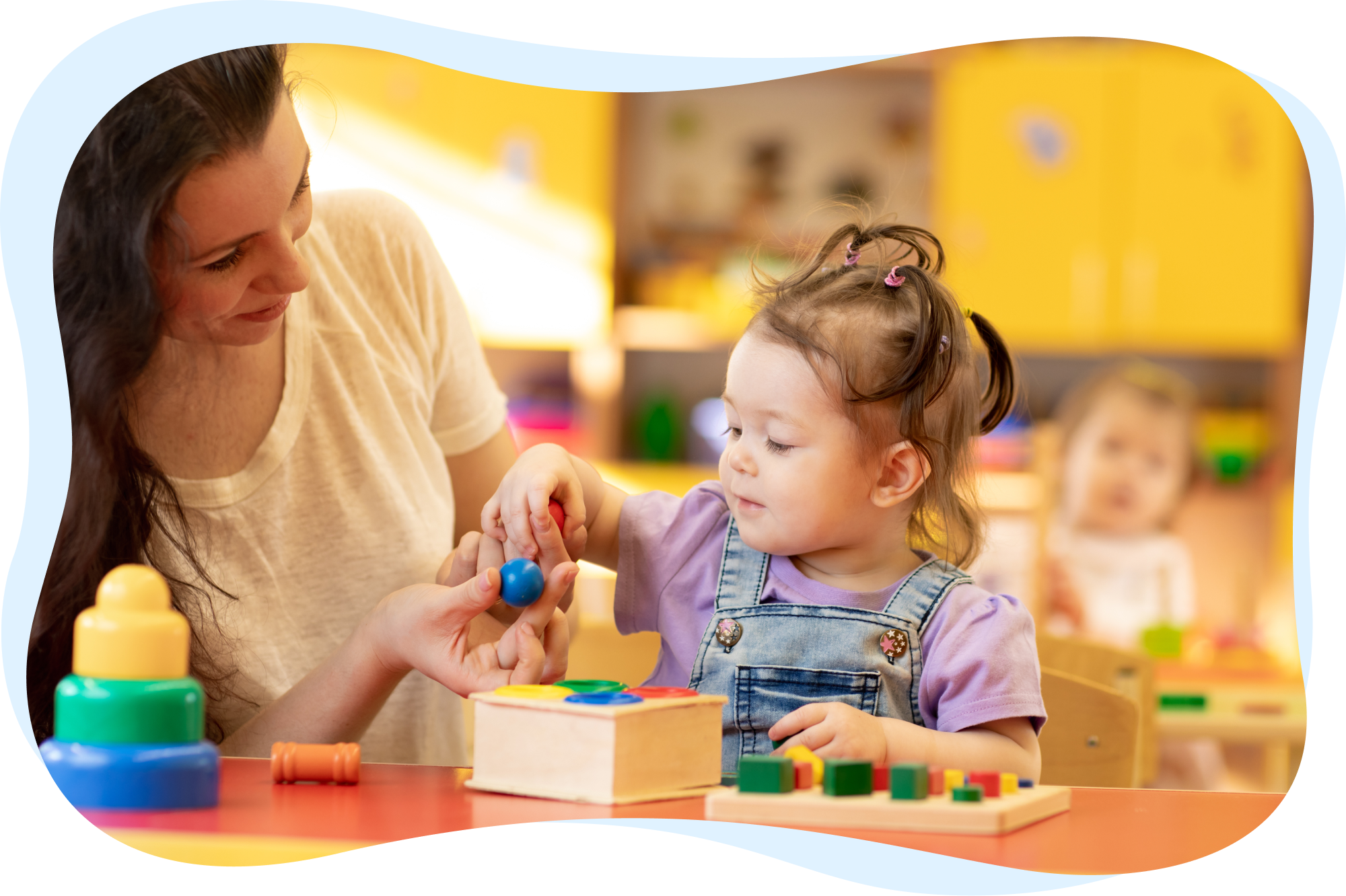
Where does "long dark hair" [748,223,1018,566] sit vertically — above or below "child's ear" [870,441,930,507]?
above

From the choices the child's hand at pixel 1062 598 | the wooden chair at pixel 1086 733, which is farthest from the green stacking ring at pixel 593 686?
the child's hand at pixel 1062 598

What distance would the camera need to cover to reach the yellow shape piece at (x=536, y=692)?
2.16 ft

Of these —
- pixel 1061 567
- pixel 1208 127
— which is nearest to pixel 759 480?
pixel 1061 567

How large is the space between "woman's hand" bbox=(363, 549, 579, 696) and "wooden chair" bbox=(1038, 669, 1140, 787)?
46cm

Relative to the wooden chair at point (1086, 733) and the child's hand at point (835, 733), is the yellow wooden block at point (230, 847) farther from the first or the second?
the wooden chair at point (1086, 733)

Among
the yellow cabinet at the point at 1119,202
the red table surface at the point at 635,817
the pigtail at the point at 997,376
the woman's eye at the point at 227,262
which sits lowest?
the red table surface at the point at 635,817

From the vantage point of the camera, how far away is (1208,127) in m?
2.93

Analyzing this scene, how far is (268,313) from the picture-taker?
883 mm

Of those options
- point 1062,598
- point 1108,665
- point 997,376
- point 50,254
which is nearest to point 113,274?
point 50,254

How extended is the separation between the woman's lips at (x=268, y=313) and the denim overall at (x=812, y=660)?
0.35 meters

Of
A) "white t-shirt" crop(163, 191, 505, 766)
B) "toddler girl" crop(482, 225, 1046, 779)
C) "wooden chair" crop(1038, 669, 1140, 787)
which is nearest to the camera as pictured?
"toddler girl" crop(482, 225, 1046, 779)

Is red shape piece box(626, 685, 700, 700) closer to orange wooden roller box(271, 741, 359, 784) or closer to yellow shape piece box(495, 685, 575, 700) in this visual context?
yellow shape piece box(495, 685, 575, 700)

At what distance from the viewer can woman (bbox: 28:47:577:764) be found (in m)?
0.76


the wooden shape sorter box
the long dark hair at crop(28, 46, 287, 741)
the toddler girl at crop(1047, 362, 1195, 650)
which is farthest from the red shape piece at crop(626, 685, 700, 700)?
the toddler girl at crop(1047, 362, 1195, 650)
